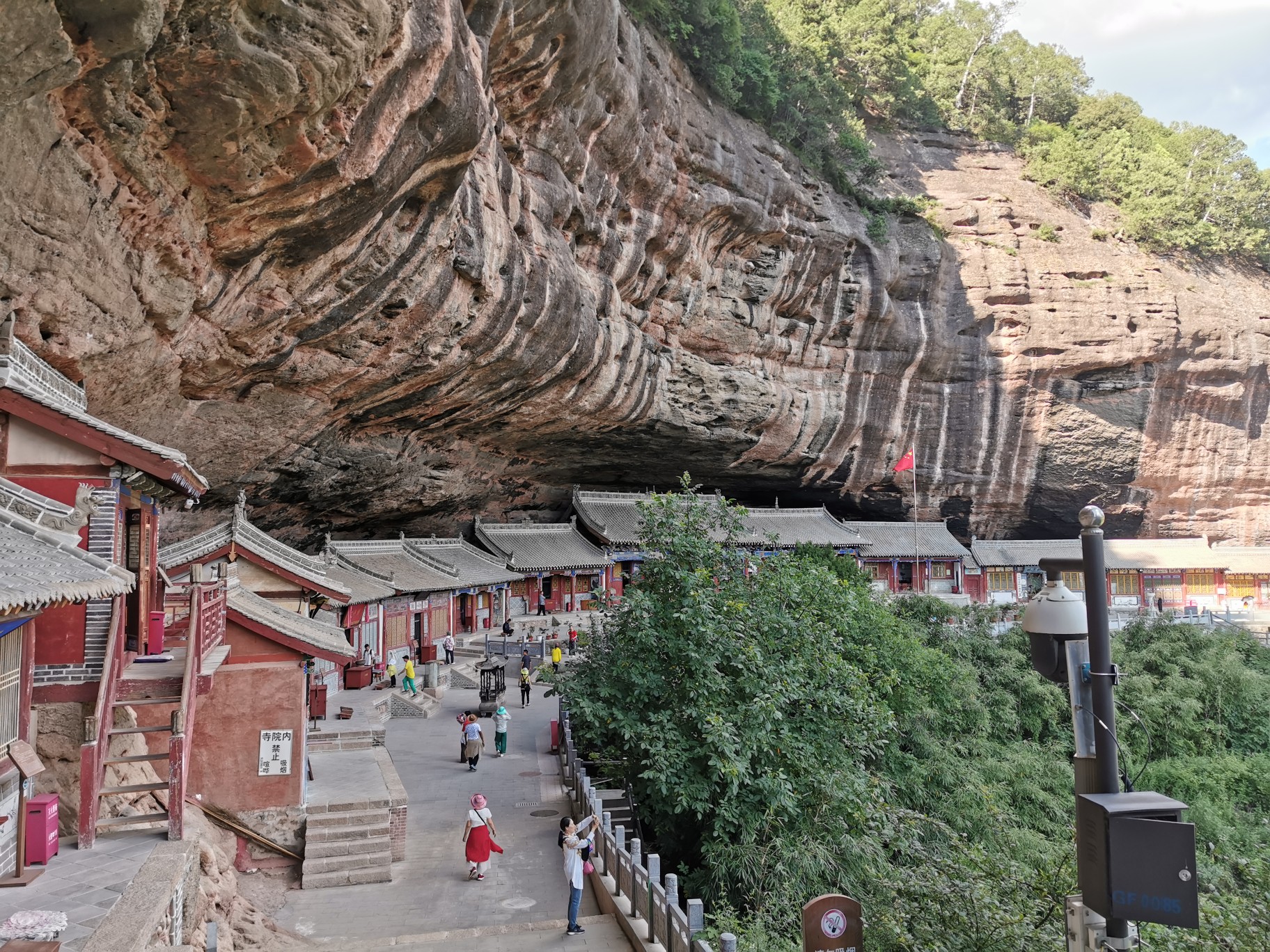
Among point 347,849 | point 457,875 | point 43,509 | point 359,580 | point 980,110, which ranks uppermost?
point 980,110

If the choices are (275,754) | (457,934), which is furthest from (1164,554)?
(275,754)

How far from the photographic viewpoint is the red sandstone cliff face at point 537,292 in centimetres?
873

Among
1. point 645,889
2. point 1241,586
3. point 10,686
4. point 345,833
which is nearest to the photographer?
point 10,686

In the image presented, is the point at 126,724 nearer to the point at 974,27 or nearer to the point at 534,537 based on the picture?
the point at 534,537

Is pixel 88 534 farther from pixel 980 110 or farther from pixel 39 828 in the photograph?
pixel 980 110

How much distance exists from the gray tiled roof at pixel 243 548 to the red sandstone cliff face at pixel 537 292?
2313 millimetres

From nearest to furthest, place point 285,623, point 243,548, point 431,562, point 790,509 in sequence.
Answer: point 285,623 < point 243,548 < point 431,562 < point 790,509

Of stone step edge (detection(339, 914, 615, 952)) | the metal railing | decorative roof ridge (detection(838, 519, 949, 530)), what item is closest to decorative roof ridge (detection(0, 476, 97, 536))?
stone step edge (detection(339, 914, 615, 952))

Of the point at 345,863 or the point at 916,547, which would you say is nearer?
the point at 345,863

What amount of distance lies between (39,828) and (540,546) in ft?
81.5

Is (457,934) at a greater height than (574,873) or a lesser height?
lesser

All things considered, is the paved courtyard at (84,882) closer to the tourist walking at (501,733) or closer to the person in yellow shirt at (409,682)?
the tourist walking at (501,733)

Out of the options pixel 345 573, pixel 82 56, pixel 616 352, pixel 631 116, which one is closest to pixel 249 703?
pixel 82 56

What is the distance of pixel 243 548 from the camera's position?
13609 millimetres
